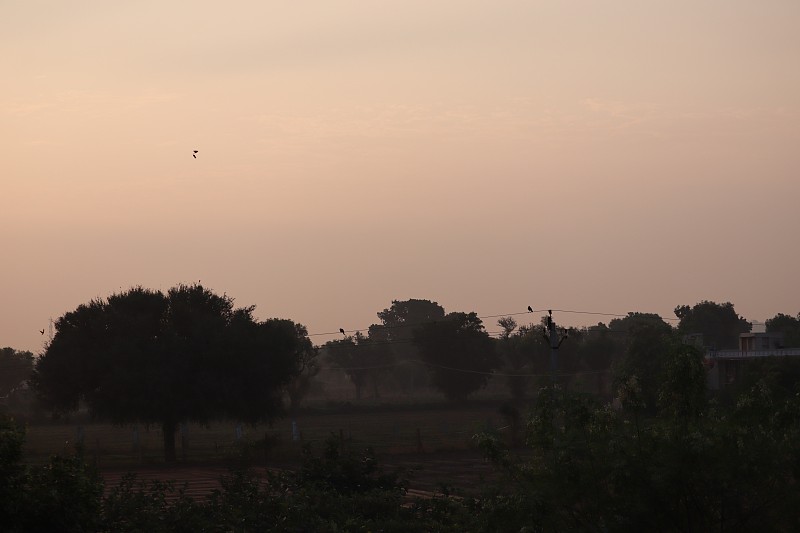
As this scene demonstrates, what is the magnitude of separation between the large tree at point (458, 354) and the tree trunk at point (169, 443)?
65.3 meters

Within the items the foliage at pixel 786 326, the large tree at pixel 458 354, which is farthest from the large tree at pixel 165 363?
the foliage at pixel 786 326

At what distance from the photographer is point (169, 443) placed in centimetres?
6366

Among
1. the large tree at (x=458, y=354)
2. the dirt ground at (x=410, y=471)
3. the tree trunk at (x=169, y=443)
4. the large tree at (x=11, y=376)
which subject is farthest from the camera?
the large tree at (x=11, y=376)

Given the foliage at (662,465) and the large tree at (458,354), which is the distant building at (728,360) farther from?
the foliage at (662,465)

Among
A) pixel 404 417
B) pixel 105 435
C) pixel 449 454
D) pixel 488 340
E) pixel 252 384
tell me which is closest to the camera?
pixel 449 454

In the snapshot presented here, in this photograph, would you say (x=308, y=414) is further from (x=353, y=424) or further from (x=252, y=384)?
(x=252, y=384)

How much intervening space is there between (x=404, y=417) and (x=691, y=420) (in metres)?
86.4

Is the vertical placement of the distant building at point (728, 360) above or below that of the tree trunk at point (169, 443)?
above

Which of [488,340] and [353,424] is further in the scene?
[488,340]

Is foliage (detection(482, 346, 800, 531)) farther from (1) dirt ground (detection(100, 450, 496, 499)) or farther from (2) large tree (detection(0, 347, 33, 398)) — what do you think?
(2) large tree (detection(0, 347, 33, 398))

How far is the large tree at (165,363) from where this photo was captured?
65.5 metres

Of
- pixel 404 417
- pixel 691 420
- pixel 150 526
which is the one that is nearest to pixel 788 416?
pixel 691 420

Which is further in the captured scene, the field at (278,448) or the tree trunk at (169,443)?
the tree trunk at (169,443)

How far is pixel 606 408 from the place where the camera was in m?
21.2
